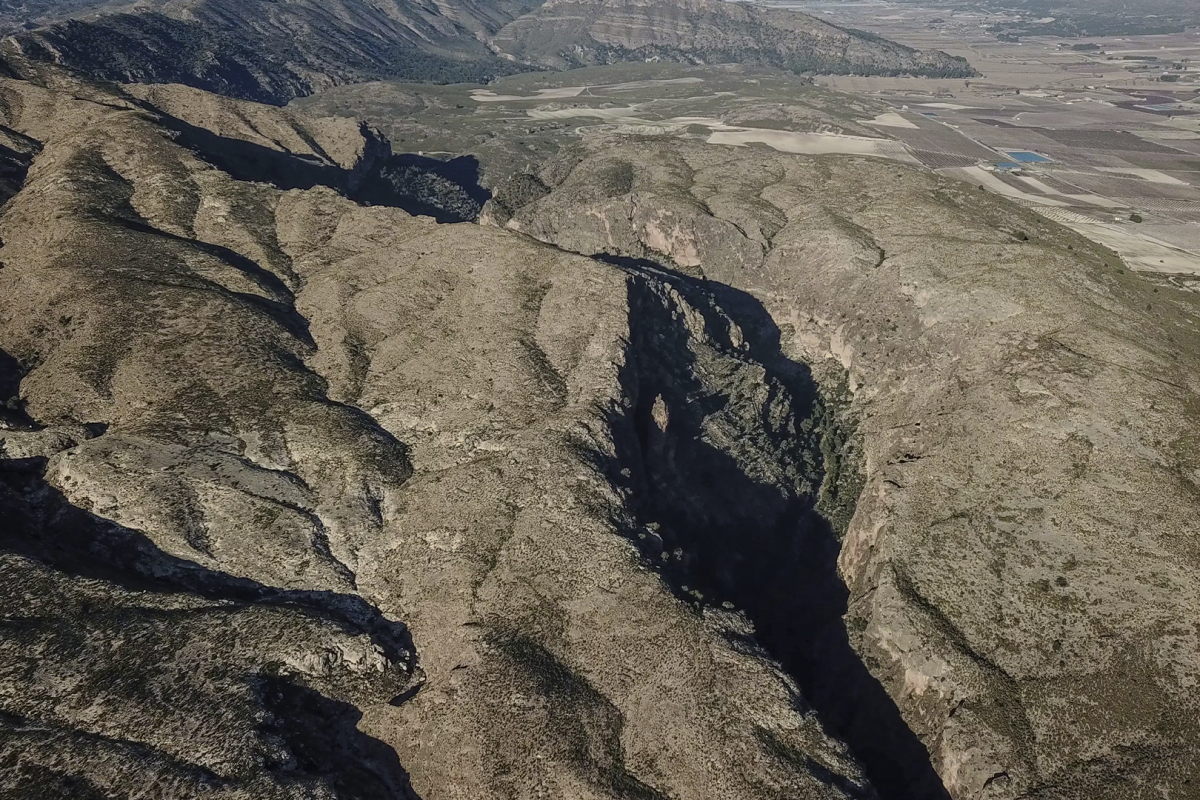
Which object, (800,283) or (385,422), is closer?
(385,422)

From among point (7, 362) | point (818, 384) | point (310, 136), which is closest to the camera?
point (7, 362)

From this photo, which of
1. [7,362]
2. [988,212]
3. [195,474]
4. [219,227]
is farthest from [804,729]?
[988,212]

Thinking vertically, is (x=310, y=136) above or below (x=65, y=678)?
above

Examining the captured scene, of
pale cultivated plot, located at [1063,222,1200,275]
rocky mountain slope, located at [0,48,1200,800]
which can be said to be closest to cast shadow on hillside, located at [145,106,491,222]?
rocky mountain slope, located at [0,48,1200,800]

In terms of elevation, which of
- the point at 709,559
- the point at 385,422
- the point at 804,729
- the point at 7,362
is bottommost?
the point at 709,559

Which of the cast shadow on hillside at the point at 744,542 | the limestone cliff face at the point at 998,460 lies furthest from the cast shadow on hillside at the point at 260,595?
the limestone cliff face at the point at 998,460

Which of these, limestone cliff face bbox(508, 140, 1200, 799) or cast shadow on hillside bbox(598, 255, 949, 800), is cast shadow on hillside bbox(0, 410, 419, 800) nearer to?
cast shadow on hillside bbox(598, 255, 949, 800)

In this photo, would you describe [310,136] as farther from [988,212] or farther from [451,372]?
[988,212]
